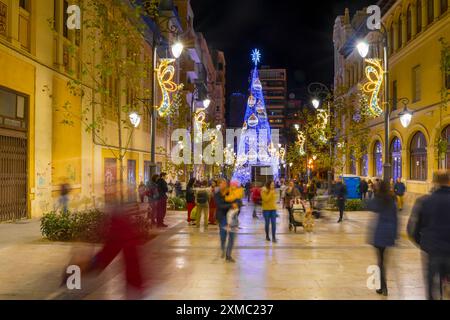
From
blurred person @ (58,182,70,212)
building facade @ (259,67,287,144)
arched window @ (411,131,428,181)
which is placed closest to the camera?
blurred person @ (58,182,70,212)

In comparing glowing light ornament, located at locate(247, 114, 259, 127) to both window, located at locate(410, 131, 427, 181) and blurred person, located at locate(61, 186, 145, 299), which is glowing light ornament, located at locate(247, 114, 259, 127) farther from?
blurred person, located at locate(61, 186, 145, 299)

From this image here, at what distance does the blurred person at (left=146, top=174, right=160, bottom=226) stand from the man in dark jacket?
36.7 ft

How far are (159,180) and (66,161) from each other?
703 centimetres

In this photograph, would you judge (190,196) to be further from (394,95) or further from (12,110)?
(394,95)

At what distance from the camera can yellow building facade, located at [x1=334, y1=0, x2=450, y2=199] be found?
27.1 metres

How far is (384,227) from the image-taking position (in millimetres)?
7543

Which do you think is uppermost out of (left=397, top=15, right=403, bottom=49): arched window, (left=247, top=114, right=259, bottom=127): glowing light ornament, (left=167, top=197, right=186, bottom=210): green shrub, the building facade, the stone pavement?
the building facade

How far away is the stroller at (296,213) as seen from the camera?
1602cm

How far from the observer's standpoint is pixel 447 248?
599cm

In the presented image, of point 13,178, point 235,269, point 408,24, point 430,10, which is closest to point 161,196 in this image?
point 13,178

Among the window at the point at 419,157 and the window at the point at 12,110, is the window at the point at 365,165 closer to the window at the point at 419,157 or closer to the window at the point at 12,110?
the window at the point at 419,157

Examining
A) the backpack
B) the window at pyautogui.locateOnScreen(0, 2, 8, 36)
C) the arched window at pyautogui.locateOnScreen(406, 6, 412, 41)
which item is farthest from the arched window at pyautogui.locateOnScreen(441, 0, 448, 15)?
the window at pyautogui.locateOnScreen(0, 2, 8, 36)

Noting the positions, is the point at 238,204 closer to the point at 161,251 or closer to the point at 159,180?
the point at 161,251
